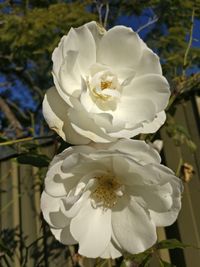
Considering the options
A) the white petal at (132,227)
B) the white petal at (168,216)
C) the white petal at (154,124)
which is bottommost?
the white petal at (132,227)

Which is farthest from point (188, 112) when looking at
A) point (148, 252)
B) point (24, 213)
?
point (148, 252)

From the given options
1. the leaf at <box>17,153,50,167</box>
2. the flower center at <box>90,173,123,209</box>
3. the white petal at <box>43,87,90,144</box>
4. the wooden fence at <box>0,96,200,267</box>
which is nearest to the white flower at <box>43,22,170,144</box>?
the white petal at <box>43,87,90,144</box>

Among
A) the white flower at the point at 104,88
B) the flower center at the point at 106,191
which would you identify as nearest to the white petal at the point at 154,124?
the white flower at the point at 104,88

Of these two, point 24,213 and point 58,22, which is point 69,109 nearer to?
point 24,213

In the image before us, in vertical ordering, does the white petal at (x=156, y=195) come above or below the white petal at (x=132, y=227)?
above

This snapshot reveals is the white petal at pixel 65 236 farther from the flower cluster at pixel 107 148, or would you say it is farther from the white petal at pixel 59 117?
the white petal at pixel 59 117

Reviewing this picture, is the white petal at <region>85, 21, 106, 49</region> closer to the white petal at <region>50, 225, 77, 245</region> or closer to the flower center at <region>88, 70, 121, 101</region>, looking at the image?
the flower center at <region>88, 70, 121, 101</region>

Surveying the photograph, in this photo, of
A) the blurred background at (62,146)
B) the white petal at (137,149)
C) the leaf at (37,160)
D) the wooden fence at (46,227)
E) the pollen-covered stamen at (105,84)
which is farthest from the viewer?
the wooden fence at (46,227)
